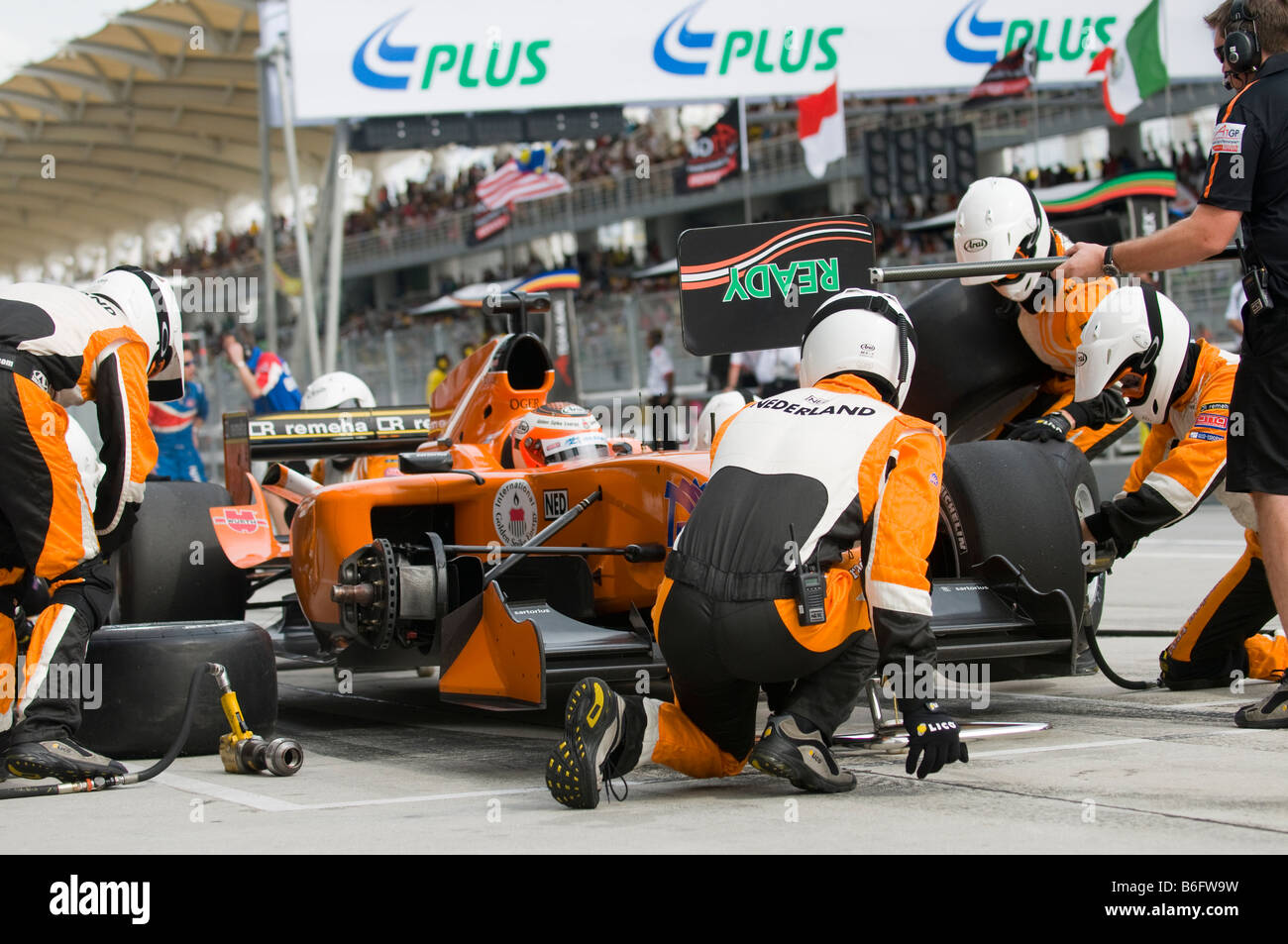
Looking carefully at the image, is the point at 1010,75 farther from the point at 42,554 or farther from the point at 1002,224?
the point at 42,554

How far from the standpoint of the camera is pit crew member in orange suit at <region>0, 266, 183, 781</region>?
4.96 m

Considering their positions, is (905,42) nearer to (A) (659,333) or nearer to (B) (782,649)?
(A) (659,333)

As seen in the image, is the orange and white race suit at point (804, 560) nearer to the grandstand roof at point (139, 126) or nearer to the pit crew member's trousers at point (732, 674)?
the pit crew member's trousers at point (732, 674)

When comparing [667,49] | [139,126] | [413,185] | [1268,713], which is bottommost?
[1268,713]

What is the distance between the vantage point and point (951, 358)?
7297 mm

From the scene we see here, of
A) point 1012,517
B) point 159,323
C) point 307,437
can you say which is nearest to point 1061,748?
point 1012,517

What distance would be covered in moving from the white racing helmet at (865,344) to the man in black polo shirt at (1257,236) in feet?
2.56

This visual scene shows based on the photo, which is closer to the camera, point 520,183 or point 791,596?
point 791,596

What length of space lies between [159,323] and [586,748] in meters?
2.45

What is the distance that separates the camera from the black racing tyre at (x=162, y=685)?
554cm

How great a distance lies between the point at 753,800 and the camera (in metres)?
4.39

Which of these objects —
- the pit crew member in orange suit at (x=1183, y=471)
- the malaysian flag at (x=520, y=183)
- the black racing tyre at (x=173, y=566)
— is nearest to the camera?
the pit crew member in orange suit at (x=1183, y=471)

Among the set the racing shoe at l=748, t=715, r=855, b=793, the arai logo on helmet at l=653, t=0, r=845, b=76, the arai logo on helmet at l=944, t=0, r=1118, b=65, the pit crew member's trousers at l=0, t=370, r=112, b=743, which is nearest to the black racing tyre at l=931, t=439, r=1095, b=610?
the racing shoe at l=748, t=715, r=855, b=793
